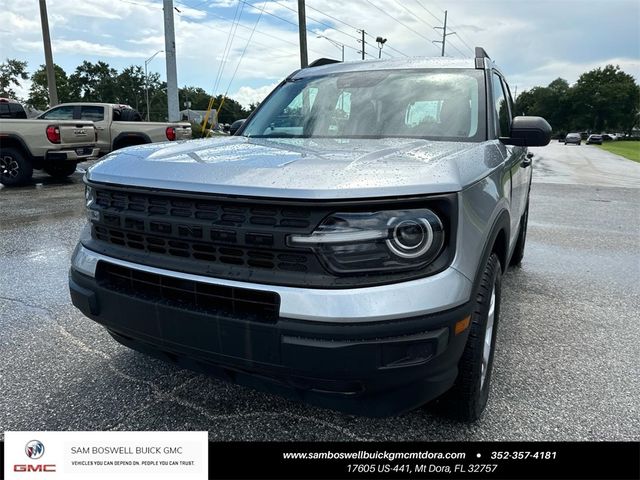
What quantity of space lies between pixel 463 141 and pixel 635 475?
1762 mm

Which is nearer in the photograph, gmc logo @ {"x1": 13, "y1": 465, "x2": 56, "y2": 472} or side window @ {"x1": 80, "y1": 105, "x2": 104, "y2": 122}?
gmc logo @ {"x1": 13, "y1": 465, "x2": 56, "y2": 472}

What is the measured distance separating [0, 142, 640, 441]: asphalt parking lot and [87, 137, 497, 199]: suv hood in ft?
3.78

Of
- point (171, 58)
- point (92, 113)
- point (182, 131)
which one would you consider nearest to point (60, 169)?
point (92, 113)

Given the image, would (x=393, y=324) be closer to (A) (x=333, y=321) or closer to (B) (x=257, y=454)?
(A) (x=333, y=321)

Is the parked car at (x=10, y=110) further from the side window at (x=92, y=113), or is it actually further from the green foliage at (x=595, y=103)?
the green foliage at (x=595, y=103)

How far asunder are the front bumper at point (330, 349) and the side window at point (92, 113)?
1305cm

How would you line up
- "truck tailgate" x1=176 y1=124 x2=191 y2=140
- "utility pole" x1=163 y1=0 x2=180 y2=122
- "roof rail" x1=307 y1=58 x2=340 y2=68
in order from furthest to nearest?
"utility pole" x1=163 y1=0 x2=180 y2=122
"truck tailgate" x1=176 y1=124 x2=191 y2=140
"roof rail" x1=307 y1=58 x2=340 y2=68

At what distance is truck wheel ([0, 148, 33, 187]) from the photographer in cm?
1076

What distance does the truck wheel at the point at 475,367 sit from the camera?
6.51ft

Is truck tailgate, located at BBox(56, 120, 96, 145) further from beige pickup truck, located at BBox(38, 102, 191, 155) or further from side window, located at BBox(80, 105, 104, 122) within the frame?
side window, located at BBox(80, 105, 104, 122)

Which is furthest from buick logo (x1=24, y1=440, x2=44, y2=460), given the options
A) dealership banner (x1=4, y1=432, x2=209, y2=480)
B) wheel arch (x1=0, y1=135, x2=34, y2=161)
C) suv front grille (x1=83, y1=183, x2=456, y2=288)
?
wheel arch (x1=0, y1=135, x2=34, y2=161)

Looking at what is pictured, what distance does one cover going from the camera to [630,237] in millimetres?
6762

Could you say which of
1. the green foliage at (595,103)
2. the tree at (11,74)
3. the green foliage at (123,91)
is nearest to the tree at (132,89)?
the green foliage at (123,91)

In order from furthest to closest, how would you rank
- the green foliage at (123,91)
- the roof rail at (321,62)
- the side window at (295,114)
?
the green foliage at (123,91)
the roof rail at (321,62)
the side window at (295,114)
